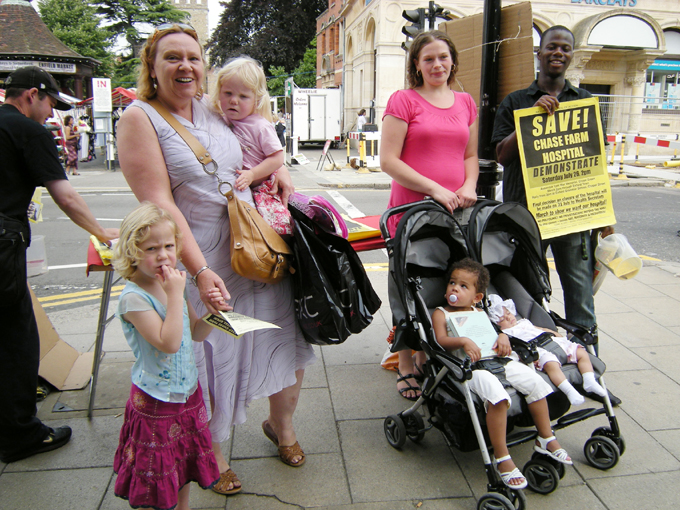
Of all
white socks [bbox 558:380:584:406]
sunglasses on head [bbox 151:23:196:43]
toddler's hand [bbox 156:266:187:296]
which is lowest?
white socks [bbox 558:380:584:406]

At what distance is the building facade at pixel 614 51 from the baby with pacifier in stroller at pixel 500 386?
22.3 meters

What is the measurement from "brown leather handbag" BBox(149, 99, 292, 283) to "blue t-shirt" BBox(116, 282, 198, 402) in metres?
0.37

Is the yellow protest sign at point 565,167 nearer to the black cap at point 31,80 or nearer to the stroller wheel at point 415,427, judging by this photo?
the stroller wheel at point 415,427

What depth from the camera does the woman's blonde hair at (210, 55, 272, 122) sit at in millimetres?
2393

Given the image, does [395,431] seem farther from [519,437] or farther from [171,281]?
[171,281]

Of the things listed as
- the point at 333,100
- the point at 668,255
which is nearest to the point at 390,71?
the point at 333,100

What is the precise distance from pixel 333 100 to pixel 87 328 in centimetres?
2625

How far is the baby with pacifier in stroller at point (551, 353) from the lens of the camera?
2574 mm

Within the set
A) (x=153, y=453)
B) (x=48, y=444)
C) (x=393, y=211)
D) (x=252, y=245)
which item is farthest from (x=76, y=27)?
(x=153, y=453)

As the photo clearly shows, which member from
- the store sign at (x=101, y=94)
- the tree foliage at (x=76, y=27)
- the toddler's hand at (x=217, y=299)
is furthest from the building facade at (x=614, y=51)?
the tree foliage at (x=76, y=27)

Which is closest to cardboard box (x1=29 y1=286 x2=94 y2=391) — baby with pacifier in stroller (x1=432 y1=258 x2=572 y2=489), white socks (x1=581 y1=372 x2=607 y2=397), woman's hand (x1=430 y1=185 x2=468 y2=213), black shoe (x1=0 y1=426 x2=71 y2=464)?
black shoe (x1=0 y1=426 x2=71 y2=464)

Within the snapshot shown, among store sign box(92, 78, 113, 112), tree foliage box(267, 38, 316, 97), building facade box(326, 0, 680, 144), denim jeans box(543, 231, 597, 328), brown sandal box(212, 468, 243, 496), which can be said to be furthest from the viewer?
tree foliage box(267, 38, 316, 97)

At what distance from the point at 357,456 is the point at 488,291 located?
123 centimetres

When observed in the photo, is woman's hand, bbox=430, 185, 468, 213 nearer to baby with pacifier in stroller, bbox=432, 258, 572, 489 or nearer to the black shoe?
baby with pacifier in stroller, bbox=432, 258, 572, 489
